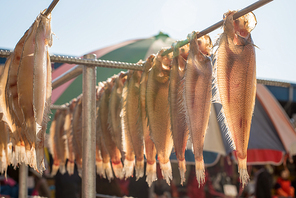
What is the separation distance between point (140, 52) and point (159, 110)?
1900 mm

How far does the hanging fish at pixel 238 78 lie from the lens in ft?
2.84

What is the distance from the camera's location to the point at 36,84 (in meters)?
0.90

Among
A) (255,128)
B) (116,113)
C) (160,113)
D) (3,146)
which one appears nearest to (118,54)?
(255,128)

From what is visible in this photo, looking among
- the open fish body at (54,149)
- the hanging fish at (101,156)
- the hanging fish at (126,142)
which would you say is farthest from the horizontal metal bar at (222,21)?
the open fish body at (54,149)

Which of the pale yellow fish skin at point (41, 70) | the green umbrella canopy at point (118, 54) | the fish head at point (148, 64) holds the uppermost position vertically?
the green umbrella canopy at point (118, 54)

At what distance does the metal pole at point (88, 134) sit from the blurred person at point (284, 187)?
4.93 meters

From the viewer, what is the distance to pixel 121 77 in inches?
53.7

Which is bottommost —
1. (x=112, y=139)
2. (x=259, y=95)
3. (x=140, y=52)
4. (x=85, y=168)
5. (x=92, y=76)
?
(x=85, y=168)

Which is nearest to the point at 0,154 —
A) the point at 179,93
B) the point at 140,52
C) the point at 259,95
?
the point at 179,93

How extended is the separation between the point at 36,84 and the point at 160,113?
0.45m

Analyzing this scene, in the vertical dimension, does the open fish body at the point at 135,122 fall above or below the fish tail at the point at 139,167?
above

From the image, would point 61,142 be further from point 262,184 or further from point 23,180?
point 262,184

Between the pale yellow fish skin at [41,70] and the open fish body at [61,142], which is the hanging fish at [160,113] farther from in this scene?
the open fish body at [61,142]

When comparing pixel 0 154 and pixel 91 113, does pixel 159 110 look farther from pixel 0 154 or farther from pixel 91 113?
pixel 0 154
